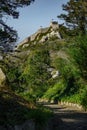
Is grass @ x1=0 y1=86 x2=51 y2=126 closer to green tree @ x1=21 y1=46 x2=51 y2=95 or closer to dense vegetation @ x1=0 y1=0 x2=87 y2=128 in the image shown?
dense vegetation @ x1=0 y1=0 x2=87 y2=128

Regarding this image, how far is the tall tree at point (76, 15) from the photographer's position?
1946 inches

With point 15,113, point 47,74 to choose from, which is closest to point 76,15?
point 47,74

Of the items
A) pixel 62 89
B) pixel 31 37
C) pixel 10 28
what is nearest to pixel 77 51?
pixel 10 28

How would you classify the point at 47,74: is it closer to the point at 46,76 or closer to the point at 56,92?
the point at 46,76

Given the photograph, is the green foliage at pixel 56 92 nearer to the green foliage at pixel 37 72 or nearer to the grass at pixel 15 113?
the green foliage at pixel 37 72

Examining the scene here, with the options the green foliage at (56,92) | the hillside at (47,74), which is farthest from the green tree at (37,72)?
the green foliage at (56,92)

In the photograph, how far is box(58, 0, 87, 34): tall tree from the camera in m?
49.4

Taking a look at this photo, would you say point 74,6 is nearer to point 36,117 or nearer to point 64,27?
point 64,27

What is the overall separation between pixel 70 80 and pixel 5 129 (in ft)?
86.5

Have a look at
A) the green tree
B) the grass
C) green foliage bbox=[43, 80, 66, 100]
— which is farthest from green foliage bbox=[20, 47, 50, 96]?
the grass

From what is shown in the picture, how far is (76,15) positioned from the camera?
5097cm

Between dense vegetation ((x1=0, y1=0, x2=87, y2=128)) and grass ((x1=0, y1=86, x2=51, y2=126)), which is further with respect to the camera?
dense vegetation ((x1=0, y1=0, x2=87, y2=128))

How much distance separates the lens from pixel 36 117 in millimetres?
15320

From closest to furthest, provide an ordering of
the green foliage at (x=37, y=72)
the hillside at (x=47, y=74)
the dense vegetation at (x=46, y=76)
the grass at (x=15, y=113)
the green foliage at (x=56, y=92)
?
the grass at (x=15, y=113) < the dense vegetation at (x=46, y=76) < the hillside at (x=47, y=74) < the green foliage at (x=56, y=92) < the green foliage at (x=37, y=72)
